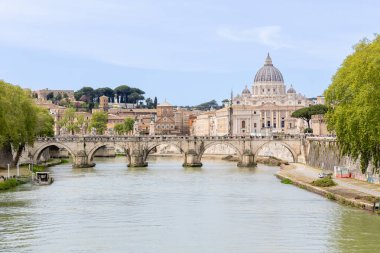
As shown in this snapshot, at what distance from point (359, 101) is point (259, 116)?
413 feet

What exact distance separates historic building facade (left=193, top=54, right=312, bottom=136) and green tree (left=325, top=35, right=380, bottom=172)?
328ft

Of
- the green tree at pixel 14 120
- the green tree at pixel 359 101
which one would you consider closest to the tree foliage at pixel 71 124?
the green tree at pixel 14 120

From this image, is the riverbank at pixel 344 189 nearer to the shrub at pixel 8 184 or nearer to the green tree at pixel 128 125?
the shrub at pixel 8 184

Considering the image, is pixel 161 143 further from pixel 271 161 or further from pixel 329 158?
pixel 329 158

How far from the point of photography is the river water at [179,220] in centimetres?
3081

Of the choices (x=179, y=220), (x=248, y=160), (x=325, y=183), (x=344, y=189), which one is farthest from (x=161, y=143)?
(x=179, y=220)

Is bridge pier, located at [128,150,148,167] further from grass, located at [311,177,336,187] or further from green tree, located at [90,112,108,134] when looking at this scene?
green tree, located at [90,112,108,134]

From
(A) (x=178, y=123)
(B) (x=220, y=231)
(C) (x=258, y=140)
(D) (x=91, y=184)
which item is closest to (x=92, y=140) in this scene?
(C) (x=258, y=140)

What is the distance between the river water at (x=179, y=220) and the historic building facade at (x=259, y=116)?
313 ft

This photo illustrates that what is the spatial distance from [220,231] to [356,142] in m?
11.3

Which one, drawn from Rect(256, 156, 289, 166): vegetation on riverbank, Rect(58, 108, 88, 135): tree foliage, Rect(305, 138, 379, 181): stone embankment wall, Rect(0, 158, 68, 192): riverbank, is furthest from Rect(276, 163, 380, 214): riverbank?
Rect(58, 108, 88, 135): tree foliage

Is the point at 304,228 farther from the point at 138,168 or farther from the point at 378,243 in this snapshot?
the point at 138,168

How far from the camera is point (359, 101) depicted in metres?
39.5

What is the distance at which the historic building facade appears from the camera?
161m
